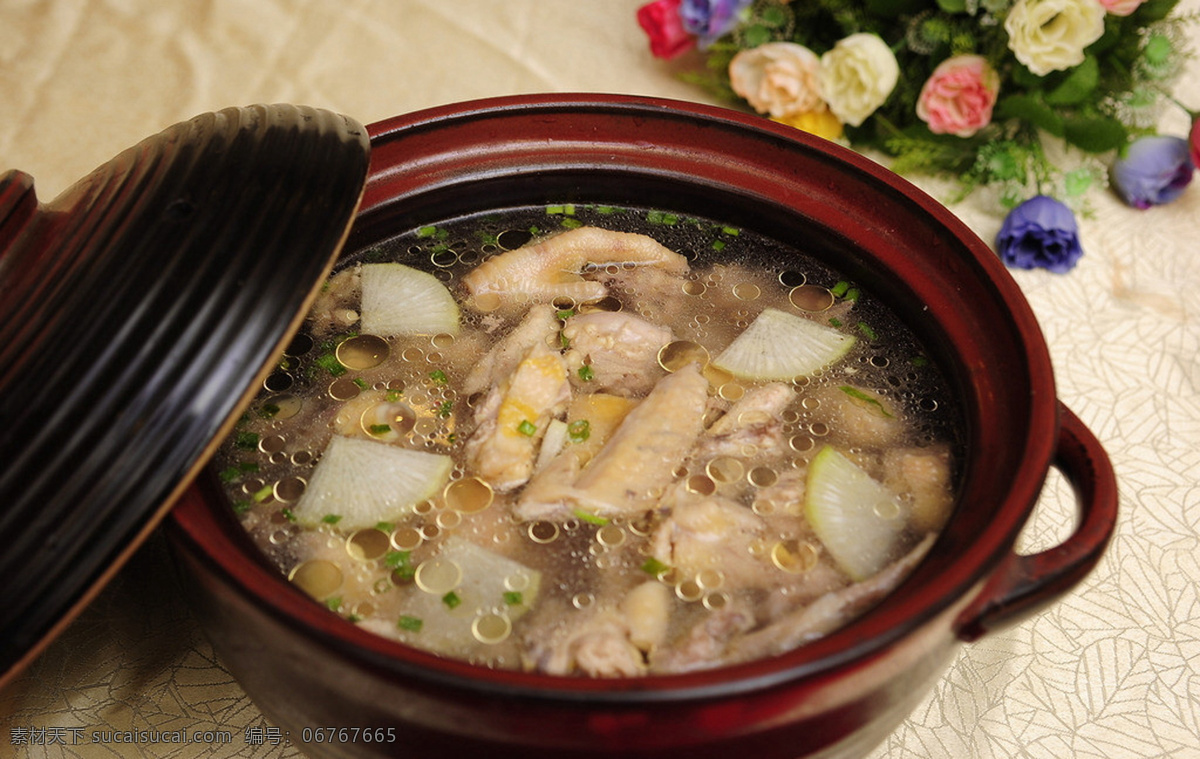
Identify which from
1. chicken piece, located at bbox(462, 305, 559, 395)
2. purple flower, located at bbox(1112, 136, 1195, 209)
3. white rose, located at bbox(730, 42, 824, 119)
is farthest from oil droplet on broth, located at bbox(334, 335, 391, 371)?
purple flower, located at bbox(1112, 136, 1195, 209)

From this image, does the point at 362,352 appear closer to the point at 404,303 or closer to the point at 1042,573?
the point at 404,303

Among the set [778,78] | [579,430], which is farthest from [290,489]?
[778,78]

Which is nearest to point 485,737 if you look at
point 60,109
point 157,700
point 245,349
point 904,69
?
point 245,349

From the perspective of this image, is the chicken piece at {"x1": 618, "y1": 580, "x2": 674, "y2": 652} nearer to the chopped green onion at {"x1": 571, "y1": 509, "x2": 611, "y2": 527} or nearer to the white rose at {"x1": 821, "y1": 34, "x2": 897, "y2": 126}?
the chopped green onion at {"x1": 571, "y1": 509, "x2": 611, "y2": 527}

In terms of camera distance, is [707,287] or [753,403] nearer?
[753,403]

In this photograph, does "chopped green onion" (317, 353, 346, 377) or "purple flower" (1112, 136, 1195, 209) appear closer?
"chopped green onion" (317, 353, 346, 377)

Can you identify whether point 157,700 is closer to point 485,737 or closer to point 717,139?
point 485,737
